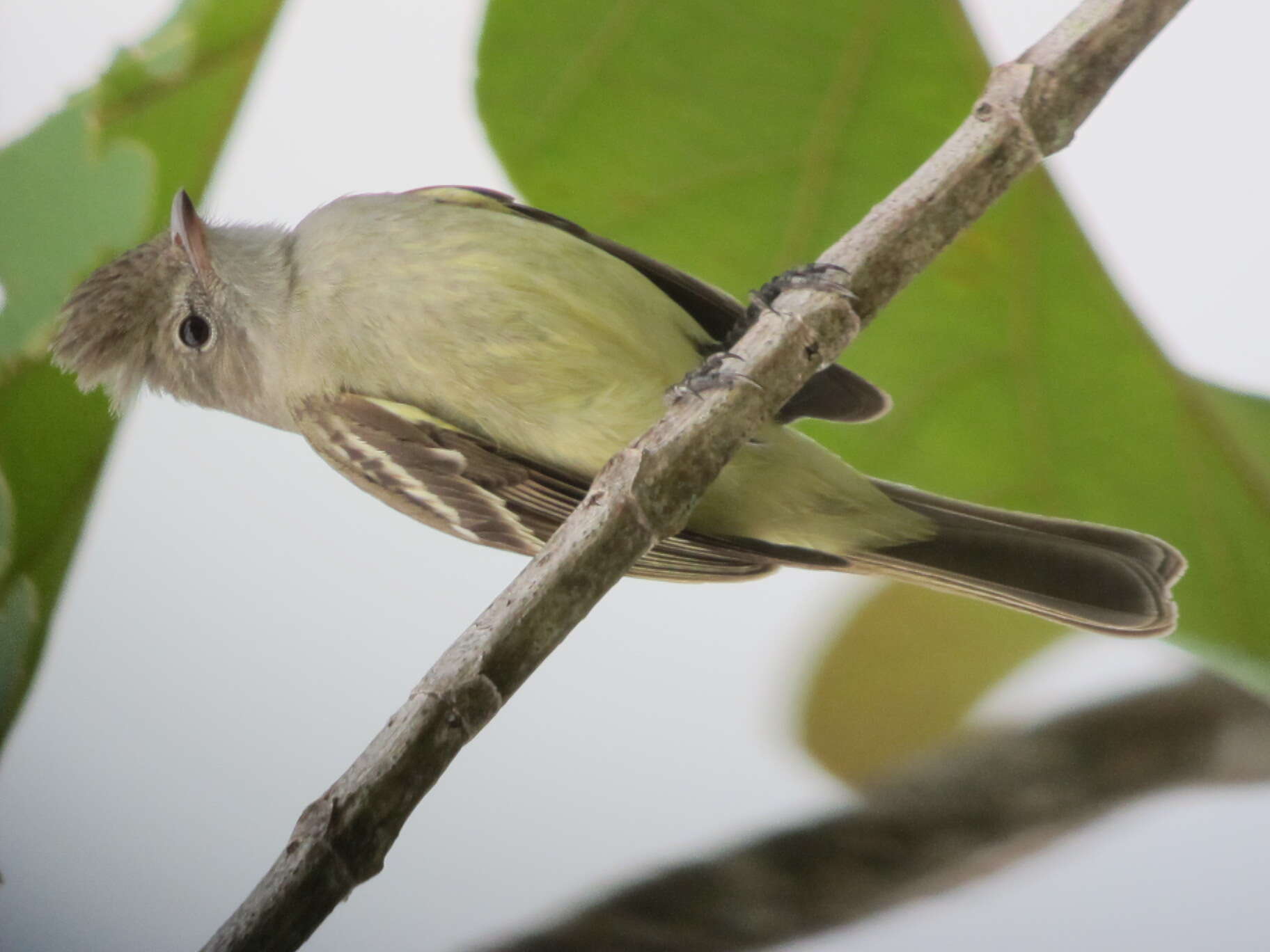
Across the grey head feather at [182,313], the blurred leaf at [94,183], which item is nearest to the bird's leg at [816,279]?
the grey head feather at [182,313]

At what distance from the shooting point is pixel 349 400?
763 mm

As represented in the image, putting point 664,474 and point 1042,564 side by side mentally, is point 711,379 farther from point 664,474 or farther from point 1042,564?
point 1042,564

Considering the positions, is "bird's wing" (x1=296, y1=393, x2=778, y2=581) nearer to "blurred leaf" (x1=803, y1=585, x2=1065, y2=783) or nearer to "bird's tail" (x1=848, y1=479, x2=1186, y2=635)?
"bird's tail" (x1=848, y1=479, x2=1186, y2=635)

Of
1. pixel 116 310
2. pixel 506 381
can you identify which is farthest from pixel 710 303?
pixel 116 310

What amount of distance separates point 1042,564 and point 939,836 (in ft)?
1.13

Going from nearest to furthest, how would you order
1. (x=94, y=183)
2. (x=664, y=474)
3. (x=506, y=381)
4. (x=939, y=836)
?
(x=664, y=474)
(x=506, y=381)
(x=94, y=183)
(x=939, y=836)

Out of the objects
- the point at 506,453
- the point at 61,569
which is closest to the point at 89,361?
the point at 61,569

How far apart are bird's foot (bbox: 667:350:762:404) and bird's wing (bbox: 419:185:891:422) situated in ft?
0.73

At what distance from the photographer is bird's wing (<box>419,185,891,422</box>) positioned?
0.81 m

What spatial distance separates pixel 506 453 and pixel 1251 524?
59cm

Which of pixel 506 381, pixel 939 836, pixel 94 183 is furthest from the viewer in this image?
pixel 939 836

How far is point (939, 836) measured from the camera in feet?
3.31

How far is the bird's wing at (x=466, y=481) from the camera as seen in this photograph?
2.43ft

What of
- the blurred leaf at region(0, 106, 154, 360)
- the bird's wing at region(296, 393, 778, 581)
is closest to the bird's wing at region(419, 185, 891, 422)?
the bird's wing at region(296, 393, 778, 581)
